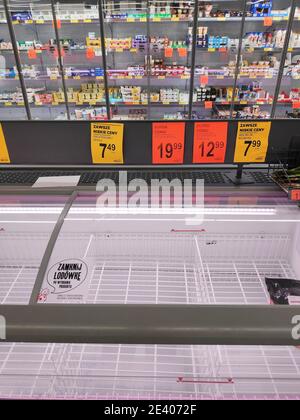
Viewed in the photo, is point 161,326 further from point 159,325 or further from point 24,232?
point 24,232

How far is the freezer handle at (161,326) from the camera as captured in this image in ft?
1.69

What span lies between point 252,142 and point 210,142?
0.19m

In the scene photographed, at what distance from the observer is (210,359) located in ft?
3.10

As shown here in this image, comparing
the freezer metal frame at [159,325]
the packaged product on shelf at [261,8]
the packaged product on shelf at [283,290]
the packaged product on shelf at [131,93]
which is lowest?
the packaged product on shelf at [283,290]

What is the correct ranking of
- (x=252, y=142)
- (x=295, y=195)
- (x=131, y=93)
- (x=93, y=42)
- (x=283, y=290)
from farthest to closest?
(x=131, y=93), (x=93, y=42), (x=252, y=142), (x=295, y=195), (x=283, y=290)

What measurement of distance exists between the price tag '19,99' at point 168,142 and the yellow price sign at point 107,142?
15 cm

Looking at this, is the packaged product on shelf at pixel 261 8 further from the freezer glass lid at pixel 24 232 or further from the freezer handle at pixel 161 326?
the freezer handle at pixel 161 326

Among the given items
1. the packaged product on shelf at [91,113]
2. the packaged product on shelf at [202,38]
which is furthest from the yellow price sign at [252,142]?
the packaged product on shelf at [91,113]

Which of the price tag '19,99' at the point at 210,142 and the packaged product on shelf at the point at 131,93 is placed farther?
the packaged product on shelf at the point at 131,93

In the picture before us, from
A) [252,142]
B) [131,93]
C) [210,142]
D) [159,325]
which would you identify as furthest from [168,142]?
[131,93]

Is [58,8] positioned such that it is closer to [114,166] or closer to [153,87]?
[153,87]

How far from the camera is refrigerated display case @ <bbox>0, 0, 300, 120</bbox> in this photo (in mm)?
4477

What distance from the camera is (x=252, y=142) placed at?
137 centimetres
